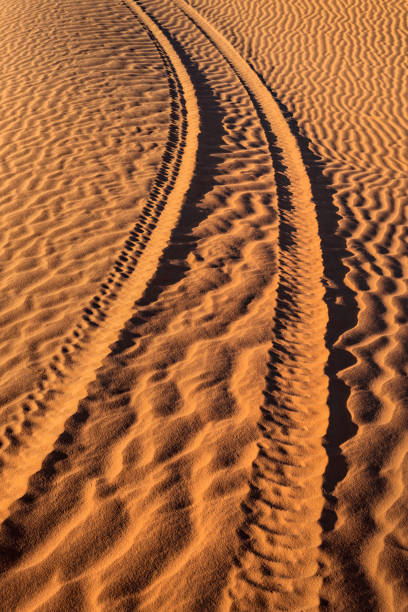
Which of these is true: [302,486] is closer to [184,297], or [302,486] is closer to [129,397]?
[129,397]

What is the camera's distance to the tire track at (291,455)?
8.17 feet

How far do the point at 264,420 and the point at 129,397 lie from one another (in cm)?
95

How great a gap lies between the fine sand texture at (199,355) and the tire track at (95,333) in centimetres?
2

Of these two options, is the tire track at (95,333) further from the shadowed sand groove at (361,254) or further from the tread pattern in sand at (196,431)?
the shadowed sand groove at (361,254)

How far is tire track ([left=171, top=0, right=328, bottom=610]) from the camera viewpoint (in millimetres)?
2490

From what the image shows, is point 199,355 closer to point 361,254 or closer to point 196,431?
point 196,431

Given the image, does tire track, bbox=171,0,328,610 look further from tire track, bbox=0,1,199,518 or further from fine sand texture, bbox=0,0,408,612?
tire track, bbox=0,1,199,518

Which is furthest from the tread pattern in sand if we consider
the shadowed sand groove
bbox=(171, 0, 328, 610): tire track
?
the shadowed sand groove

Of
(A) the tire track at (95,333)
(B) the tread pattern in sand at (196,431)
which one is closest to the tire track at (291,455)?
(B) the tread pattern in sand at (196,431)

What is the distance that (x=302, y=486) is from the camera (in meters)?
2.93

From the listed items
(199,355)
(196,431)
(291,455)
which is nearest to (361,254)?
(199,355)

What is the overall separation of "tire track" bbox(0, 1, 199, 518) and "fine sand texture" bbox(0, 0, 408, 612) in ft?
0.06

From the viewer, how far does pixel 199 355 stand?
12.8 ft

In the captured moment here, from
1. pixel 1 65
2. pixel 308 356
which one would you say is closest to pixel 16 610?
pixel 308 356
